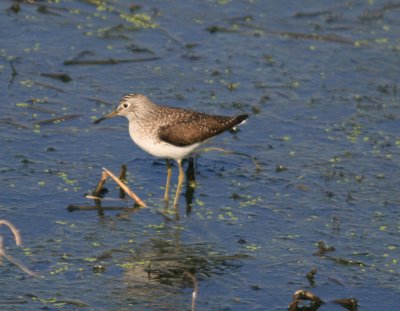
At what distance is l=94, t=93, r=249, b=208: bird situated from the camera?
40.0 feet

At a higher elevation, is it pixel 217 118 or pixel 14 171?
pixel 217 118

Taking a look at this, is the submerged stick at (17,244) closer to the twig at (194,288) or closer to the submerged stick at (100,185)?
the twig at (194,288)

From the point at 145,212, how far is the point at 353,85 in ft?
17.5

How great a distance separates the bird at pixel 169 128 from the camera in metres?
12.2

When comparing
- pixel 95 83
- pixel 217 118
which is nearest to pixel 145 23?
pixel 95 83

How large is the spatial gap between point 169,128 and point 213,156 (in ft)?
4.34

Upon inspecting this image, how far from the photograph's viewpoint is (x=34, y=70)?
15.3m

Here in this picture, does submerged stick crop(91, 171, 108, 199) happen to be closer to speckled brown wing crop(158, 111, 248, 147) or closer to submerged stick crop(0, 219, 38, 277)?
speckled brown wing crop(158, 111, 248, 147)

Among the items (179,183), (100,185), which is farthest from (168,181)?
(100,185)

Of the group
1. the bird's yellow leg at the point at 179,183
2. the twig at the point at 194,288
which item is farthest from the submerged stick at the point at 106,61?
the twig at the point at 194,288

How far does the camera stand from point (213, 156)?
529 inches

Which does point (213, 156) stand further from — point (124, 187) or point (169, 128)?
point (124, 187)

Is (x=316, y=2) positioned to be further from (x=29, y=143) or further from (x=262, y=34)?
(x=29, y=143)

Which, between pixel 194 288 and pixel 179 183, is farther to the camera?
pixel 179 183
